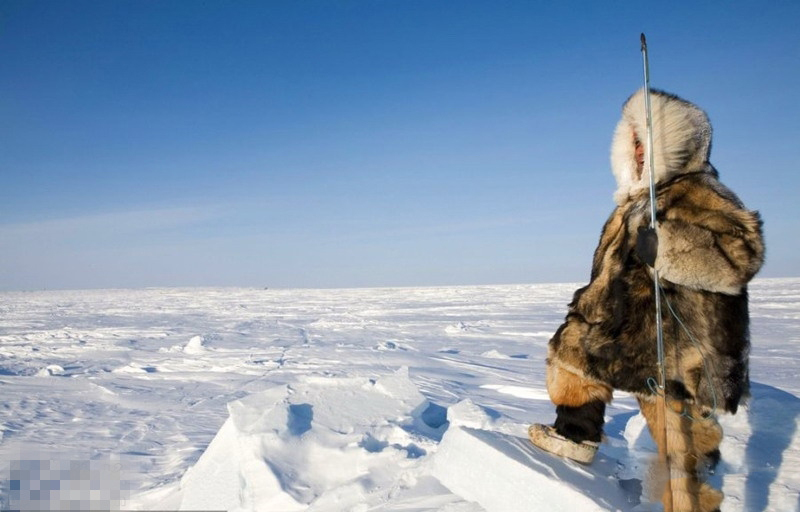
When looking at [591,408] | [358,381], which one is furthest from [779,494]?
[358,381]

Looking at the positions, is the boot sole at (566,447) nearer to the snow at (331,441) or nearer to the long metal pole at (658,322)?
the snow at (331,441)

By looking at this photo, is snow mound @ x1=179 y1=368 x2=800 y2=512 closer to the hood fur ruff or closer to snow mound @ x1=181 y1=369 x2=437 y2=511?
snow mound @ x1=181 y1=369 x2=437 y2=511

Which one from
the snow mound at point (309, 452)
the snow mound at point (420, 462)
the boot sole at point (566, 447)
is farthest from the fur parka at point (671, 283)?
the snow mound at point (309, 452)

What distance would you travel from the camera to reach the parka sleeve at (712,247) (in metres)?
1.73

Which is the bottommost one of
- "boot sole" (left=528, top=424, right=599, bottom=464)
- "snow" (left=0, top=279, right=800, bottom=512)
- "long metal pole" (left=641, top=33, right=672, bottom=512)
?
"snow" (left=0, top=279, right=800, bottom=512)

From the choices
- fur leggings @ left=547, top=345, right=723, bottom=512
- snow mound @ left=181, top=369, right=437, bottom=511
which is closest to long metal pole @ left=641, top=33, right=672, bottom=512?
fur leggings @ left=547, top=345, right=723, bottom=512

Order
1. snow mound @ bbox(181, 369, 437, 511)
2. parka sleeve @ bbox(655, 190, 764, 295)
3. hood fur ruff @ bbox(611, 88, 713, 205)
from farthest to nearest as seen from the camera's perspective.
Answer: snow mound @ bbox(181, 369, 437, 511) → hood fur ruff @ bbox(611, 88, 713, 205) → parka sleeve @ bbox(655, 190, 764, 295)

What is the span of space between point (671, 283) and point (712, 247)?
21 centimetres

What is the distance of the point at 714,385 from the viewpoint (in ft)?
5.96

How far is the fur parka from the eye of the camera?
5.79 feet

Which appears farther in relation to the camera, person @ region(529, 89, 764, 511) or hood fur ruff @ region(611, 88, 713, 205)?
hood fur ruff @ region(611, 88, 713, 205)

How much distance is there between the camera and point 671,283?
188 cm

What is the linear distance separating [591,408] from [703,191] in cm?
95

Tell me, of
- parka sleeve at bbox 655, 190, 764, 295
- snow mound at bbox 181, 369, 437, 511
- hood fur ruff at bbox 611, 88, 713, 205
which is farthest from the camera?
snow mound at bbox 181, 369, 437, 511
